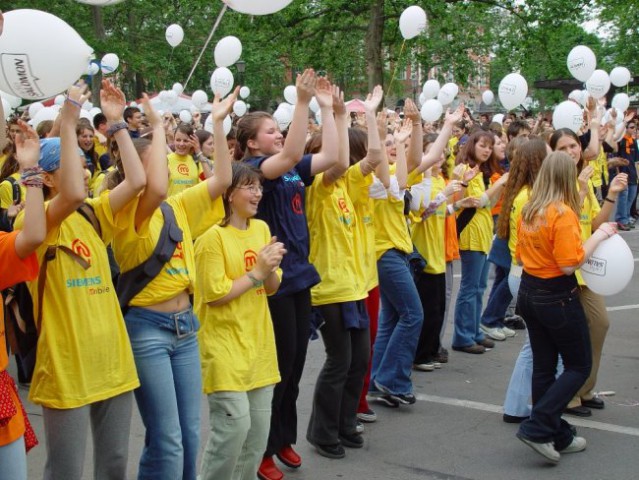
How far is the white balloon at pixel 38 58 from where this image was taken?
326 cm

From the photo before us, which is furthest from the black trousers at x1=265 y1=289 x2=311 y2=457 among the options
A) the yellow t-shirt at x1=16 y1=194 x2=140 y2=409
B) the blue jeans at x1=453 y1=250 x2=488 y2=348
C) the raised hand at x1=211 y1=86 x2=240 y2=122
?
the blue jeans at x1=453 y1=250 x2=488 y2=348

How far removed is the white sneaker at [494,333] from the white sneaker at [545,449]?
2.99m

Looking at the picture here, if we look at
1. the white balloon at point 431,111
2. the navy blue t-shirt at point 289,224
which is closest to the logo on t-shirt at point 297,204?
the navy blue t-shirt at point 289,224

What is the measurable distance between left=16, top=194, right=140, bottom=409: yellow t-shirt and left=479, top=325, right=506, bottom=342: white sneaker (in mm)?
5059

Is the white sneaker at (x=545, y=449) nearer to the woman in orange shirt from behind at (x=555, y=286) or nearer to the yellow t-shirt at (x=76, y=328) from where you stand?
the woman in orange shirt from behind at (x=555, y=286)

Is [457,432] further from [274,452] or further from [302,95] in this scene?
[302,95]

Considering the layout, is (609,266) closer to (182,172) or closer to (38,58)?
(38,58)

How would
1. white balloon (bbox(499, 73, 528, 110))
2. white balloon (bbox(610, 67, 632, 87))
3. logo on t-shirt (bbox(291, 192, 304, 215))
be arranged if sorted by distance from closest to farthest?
logo on t-shirt (bbox(291, 192, 304, 215)) < white balloon (bbox(499, 73, 528, 110)) < white balloon (bbox(610, 67, 632, 87))

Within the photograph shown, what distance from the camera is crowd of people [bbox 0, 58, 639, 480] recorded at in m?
3.40

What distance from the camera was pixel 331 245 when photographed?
5.02 meters

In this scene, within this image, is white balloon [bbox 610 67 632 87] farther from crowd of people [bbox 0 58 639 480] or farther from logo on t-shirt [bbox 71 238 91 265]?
logo on t-shirt [bbox 71 238 91 265]

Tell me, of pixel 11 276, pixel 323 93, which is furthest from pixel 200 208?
pixel 11 276

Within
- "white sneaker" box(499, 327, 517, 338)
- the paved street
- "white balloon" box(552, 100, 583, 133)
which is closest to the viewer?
the paved street

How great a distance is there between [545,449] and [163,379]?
235 cm
